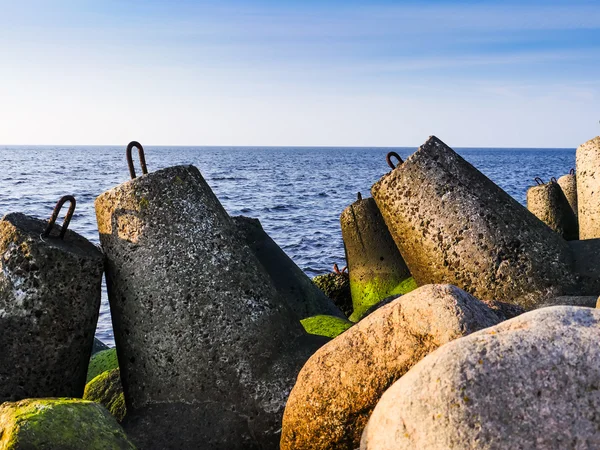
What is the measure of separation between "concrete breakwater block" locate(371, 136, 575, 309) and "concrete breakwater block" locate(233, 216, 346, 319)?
122cm

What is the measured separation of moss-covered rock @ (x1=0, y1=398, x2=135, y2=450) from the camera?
2.88m

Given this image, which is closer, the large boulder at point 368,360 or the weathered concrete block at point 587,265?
the large boulder at point 368,360

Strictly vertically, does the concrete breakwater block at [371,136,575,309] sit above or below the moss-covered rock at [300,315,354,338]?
above

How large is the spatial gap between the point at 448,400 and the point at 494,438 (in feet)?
0.67

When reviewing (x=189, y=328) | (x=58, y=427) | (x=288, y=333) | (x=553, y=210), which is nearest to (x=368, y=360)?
(x=288, y=333)

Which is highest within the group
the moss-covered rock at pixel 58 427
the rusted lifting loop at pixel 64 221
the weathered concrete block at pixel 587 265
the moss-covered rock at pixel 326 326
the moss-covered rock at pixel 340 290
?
the rusted lifting loop at pixel 64 221

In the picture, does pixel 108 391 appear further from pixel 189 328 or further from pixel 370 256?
pixel 370 256

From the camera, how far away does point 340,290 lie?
808cm

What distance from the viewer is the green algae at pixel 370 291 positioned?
7109 millimetres

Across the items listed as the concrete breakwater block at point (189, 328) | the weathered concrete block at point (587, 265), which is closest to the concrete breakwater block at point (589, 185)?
the weathered concrete block at point (587, 265)

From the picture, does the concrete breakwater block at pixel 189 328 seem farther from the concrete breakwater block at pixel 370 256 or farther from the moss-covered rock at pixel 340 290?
the moss-covered rock at pixel 340 290

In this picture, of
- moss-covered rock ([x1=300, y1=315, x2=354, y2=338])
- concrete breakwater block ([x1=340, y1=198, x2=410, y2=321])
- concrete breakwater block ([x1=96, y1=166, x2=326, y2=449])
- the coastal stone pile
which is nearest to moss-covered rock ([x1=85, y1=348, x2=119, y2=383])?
the coastal stone pile

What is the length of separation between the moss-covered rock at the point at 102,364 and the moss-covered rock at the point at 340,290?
3.14 meters

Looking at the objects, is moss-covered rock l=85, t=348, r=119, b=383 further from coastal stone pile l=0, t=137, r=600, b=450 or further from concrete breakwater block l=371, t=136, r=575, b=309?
concrete breakwater block l=371, t=136, r=575, b=309
